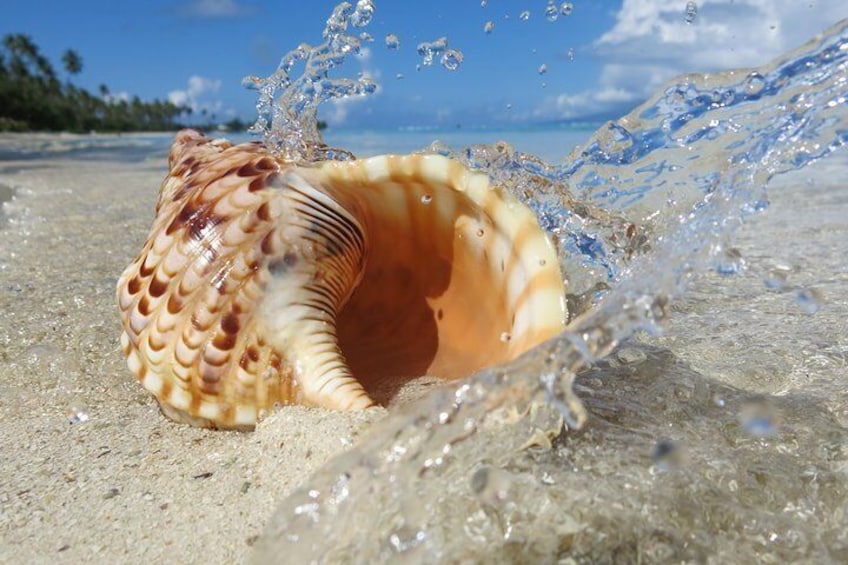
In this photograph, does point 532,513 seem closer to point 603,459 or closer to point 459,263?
point 603,459

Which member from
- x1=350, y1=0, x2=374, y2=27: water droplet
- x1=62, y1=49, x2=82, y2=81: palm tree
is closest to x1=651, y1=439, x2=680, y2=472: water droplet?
x1=350, y1=0, x2=374, y2=27: water droplet

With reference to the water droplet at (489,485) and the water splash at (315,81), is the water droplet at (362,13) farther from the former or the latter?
the water droplet at (489,485)

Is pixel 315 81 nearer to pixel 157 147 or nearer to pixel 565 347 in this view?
pixel 565 347

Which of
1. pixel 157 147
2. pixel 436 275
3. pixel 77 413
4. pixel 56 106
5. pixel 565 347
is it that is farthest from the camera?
pixel 56 106

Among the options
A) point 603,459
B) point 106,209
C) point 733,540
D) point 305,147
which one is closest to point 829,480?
point 733,540

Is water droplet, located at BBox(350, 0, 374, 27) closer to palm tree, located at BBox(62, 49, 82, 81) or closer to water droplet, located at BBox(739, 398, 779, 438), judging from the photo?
water droplet, located at BBox(739, 398, 779, 438)

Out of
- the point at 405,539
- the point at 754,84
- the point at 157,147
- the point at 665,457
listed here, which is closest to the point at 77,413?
the point at 405,539
